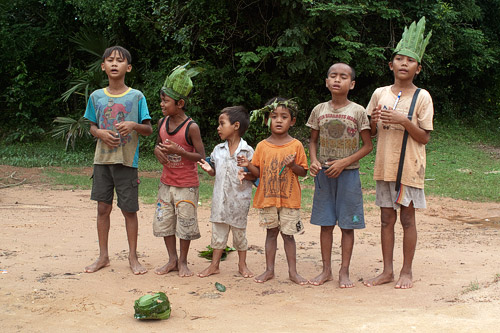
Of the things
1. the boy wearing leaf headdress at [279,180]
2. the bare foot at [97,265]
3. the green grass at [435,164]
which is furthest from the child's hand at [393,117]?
the green grass at [435,164]

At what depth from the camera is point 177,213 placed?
502 cm

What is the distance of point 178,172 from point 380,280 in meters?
2.08

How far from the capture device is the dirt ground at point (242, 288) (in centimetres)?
369

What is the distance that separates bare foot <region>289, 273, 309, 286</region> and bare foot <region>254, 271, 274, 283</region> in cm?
18

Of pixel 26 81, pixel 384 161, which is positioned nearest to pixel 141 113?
pixel 384 161

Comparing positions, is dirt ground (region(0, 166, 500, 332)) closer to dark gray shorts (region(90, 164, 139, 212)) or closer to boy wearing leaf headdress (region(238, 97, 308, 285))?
boy wearing leaf headdress (region(238, 97, 308, 285))

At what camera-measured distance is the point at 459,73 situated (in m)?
18.5

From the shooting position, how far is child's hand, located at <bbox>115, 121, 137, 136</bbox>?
190 inches

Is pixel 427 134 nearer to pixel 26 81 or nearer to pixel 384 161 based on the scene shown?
pixel 384 161

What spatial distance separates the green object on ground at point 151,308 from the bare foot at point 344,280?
1642 mm

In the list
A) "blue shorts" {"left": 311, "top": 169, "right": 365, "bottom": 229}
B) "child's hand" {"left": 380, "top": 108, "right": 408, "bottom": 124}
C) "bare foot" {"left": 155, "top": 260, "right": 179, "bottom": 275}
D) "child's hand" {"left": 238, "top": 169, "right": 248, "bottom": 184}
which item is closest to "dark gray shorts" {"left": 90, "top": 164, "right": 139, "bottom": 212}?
"bare foot" {"left": 155, "top": 260, "right": 179, "bottom": 275}

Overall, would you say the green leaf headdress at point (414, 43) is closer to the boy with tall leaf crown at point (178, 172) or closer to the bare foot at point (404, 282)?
the bare foot at point (404, 282)

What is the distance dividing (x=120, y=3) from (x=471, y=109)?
12.2m

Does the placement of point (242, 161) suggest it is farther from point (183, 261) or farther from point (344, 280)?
point (344, 280)
